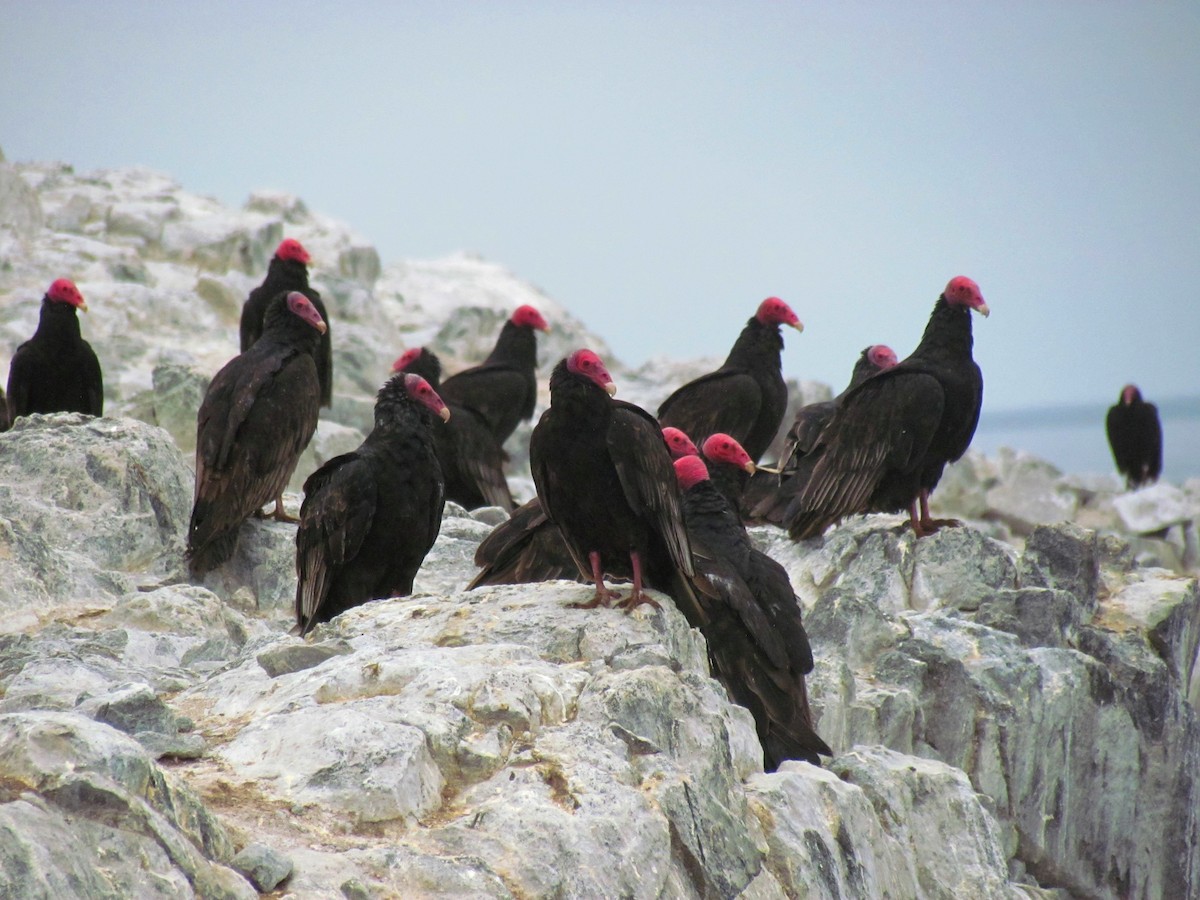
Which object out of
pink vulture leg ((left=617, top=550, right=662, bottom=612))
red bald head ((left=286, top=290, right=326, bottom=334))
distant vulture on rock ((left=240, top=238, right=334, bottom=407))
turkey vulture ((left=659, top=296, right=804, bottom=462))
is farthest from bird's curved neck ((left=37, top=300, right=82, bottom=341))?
pink vulture leg ((left=617, top=550, right=662, bottom=612))

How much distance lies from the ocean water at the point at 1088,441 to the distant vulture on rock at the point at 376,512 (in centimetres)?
698

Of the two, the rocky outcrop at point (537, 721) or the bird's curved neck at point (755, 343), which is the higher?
the bird's curved neck at point (755, 343)

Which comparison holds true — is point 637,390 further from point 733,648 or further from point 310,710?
point 310,710

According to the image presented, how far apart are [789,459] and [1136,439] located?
12.6m

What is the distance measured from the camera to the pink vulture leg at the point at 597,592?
15.7ft

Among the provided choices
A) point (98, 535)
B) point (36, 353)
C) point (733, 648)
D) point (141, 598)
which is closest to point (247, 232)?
point (36, 353)

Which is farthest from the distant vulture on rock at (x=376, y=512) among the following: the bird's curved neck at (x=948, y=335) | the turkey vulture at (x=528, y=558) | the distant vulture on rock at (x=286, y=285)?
the distant vulture on rock at (x=286, y=285)

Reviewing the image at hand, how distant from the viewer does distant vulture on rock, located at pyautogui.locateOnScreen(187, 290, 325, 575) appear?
23.5ft

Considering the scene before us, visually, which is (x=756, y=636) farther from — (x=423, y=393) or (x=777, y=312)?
(x=777, y=312)

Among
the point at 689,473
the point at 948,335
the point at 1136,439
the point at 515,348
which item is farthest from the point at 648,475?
A: the point at 1136,439

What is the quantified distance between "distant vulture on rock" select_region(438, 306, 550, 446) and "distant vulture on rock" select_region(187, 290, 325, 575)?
8.94 ft

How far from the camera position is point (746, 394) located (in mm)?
9195

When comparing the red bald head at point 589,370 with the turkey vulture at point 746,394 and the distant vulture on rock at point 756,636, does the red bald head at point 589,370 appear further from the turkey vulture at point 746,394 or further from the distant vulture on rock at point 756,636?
the turkey vulture at point 746,394

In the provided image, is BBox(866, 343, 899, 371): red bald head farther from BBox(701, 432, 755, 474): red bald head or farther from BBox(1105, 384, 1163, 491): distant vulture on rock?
BBox(1105, 384, 1163, 491): distant vulture on rock
